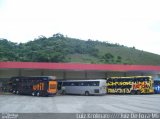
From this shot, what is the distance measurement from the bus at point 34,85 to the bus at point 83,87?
4.32m

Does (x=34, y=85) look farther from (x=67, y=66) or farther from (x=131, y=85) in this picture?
(x=131, y=85)

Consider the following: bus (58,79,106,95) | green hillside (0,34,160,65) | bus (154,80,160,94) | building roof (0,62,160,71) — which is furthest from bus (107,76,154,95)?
green hillside (0,34,160,65)

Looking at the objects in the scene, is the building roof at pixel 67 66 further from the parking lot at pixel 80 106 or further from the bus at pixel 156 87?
the parking lot at pixel 80 106

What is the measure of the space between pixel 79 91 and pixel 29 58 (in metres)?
26.5

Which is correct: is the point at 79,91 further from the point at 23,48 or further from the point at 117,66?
the point at 23,48

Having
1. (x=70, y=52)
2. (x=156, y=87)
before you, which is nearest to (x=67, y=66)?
(x=156, y=87)

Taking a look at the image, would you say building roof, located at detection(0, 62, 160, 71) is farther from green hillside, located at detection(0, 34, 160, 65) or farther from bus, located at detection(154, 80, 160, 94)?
green hillside, located at detection(0, 34, 160, 65)

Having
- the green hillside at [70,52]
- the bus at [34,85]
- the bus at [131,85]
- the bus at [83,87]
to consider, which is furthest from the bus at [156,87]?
the green hillside at [70,52]

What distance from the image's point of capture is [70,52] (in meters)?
83.4

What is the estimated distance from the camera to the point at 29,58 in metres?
62.6

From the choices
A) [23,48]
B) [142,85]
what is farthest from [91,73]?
[23,48]

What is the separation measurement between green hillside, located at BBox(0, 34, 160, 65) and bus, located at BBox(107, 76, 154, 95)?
922 inches

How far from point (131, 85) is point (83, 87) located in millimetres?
5586

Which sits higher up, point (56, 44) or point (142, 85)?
point (56, 44)
